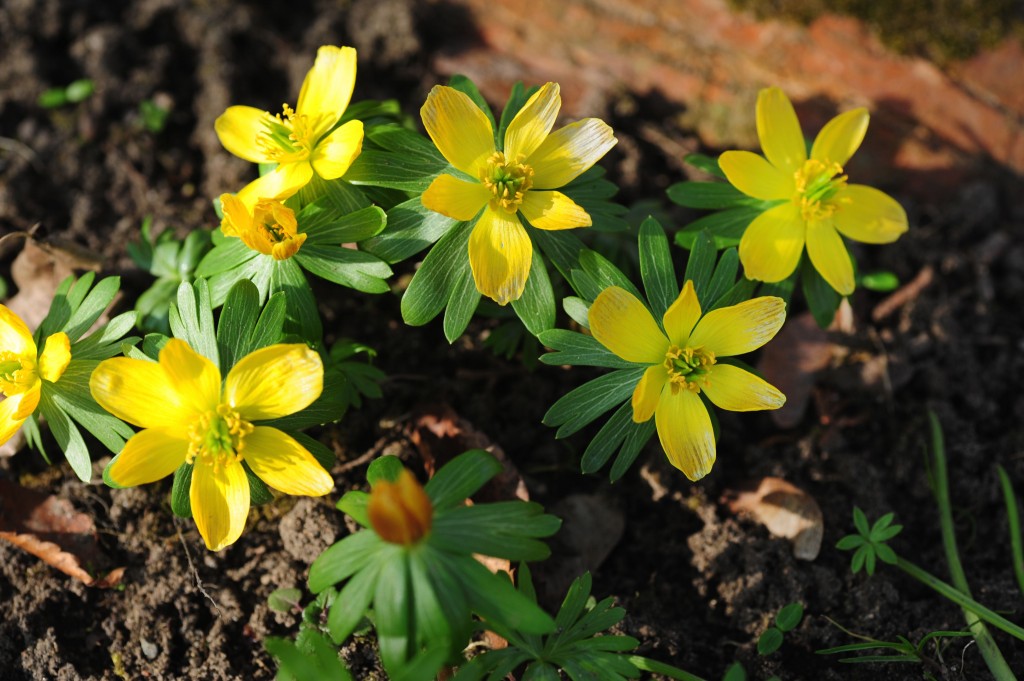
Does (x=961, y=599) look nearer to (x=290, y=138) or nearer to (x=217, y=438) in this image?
(x=217, y=438)

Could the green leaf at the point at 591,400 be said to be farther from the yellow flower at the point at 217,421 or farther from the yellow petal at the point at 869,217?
the yellow petal at the point at 869,217

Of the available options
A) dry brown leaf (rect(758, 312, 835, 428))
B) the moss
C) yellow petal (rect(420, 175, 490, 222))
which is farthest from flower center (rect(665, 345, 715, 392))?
the moss

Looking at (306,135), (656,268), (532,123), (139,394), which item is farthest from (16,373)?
(656,268)

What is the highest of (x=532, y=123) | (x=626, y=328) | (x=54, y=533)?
(x=532, y=123)

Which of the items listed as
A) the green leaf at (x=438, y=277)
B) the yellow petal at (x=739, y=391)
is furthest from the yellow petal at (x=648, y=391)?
the green leaf at (x=438, y=277)

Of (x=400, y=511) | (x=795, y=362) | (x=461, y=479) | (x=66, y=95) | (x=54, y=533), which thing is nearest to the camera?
(x=400, y=511)
